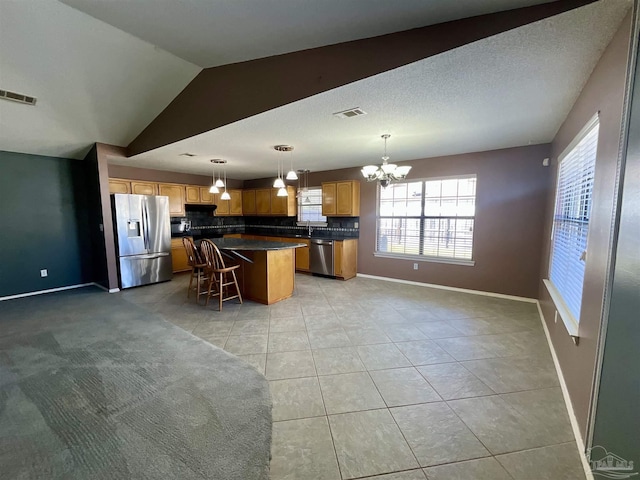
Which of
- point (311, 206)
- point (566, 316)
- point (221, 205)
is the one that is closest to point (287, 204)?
point (311, 206)

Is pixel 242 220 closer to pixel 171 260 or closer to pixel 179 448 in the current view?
pixel 171 260

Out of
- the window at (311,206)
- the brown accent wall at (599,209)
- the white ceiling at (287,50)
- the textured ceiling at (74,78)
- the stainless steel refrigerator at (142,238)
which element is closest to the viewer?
the brown accent wall at (599,209)

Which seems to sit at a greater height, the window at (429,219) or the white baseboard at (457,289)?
the window at (429,219)

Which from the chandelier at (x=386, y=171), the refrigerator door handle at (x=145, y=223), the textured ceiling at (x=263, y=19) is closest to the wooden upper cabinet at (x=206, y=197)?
the refrigerator door handle at (x=145, y=223)

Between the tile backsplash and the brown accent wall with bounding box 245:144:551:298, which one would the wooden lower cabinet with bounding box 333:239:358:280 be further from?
the brown accent wall with bounding box 245:144:551:298

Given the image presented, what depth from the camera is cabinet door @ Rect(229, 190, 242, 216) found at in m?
7.11

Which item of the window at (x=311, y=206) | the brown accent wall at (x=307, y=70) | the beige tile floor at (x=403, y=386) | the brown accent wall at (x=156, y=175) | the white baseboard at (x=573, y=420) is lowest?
the beige tile floor at (x=403, y=386)

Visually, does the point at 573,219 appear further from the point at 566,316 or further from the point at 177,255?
the point at 177,255

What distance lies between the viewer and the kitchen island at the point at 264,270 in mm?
3857

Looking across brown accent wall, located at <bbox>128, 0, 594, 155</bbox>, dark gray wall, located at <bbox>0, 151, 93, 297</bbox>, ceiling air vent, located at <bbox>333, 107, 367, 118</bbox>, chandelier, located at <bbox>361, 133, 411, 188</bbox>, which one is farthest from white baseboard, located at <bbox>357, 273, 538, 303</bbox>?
dark gray wall, located at <bbox>0, 151, 93, 297</bbox>

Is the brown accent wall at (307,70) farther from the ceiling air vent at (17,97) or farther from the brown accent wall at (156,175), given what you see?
the brown accent wall at (156,175)

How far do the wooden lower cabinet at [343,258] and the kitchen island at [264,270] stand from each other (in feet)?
4.09

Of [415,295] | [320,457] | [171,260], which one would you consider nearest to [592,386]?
[320,457]

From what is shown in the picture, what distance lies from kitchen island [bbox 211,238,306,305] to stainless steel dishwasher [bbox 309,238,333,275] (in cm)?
121
